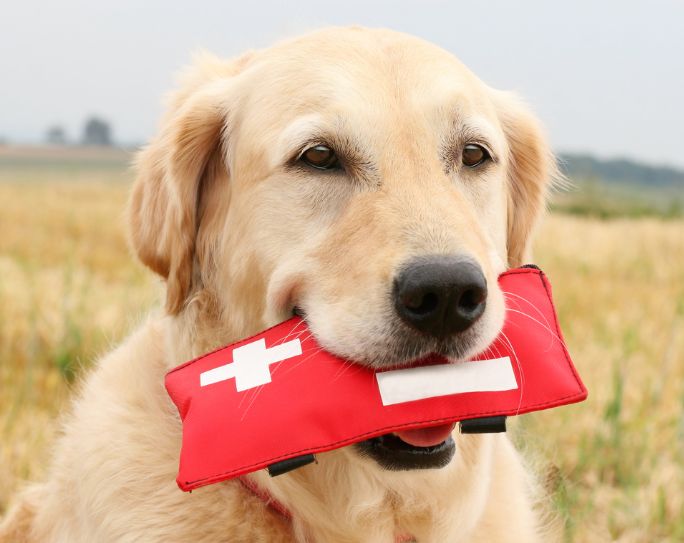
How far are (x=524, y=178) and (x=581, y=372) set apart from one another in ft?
9.02

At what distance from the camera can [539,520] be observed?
3465 millimetres

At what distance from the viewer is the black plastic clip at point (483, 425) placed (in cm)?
220

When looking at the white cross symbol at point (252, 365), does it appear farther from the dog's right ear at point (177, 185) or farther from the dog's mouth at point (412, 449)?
the dog's right ear at point (177, 185)

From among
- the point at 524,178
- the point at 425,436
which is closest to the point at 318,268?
the point at 425,436

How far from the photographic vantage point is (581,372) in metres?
5.72

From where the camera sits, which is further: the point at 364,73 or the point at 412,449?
the point at 364,73

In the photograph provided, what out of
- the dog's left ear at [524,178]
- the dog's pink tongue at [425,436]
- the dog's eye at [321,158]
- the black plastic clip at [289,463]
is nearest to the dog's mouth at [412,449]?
the dog's pink tongue at [425,436]

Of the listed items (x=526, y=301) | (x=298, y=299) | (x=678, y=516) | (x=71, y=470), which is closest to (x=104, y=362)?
(x=71, y=470)

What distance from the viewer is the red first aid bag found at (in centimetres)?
216

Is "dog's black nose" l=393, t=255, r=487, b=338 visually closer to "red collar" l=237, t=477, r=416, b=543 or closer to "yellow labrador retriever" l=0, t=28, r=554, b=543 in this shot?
"yellow labrador retriever" l=0, t=28, r=554, b=543

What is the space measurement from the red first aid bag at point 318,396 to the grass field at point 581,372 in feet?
3.34

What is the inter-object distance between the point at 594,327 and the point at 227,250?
5.07m

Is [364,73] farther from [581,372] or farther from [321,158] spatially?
[581,372]

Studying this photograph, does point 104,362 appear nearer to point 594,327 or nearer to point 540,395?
point 540,395
